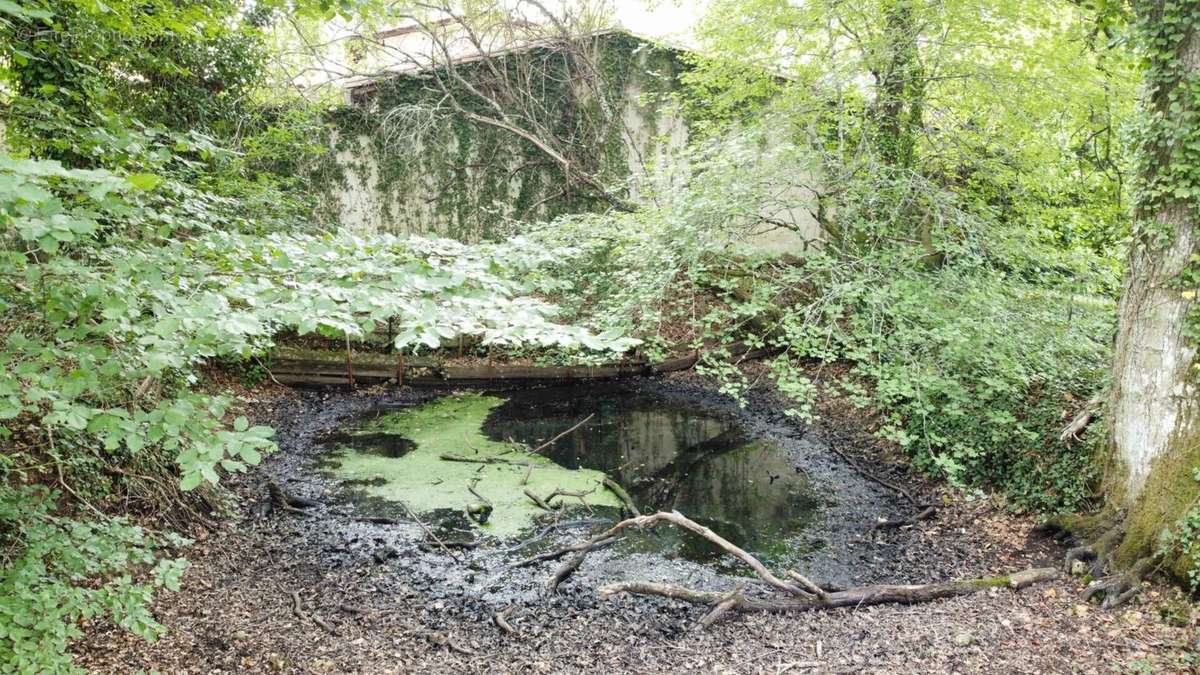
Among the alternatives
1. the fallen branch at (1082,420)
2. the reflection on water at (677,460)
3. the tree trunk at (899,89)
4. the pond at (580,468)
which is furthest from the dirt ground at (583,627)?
the tree trunk at (899,89)

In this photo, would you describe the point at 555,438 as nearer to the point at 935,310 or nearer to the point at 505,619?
the point at 505,619

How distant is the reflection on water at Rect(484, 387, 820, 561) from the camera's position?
5.95 meters

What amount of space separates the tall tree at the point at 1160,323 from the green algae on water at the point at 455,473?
374 centimetres

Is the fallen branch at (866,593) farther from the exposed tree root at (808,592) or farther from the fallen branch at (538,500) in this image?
the fallen branch at (538,500)

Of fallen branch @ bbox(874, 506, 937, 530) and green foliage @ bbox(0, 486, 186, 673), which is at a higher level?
green foliage @ bbox(0, 486, 186, 673)

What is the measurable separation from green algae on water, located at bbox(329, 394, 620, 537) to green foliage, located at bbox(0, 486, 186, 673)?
294 centimetres

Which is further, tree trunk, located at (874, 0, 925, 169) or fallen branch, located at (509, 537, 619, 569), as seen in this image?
tree trunk, located at (874, 0, 925, 169)

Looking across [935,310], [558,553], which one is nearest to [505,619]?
[558,553]

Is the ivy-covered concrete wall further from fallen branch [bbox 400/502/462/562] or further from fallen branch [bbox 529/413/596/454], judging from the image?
fallen branch [bbox 400/502/462/562]

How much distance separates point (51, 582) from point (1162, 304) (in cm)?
592

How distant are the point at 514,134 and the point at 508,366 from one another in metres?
5.27

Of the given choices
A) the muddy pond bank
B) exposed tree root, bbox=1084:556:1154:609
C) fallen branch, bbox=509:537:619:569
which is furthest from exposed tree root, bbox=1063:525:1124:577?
fallen branch, bbox=509:537:619:569

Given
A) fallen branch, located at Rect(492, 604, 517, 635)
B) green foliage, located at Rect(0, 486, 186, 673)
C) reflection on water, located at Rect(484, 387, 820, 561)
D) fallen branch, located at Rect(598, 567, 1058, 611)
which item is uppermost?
green foliage, located at Rect(0, 486, 186, 673)

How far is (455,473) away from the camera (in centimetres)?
697
